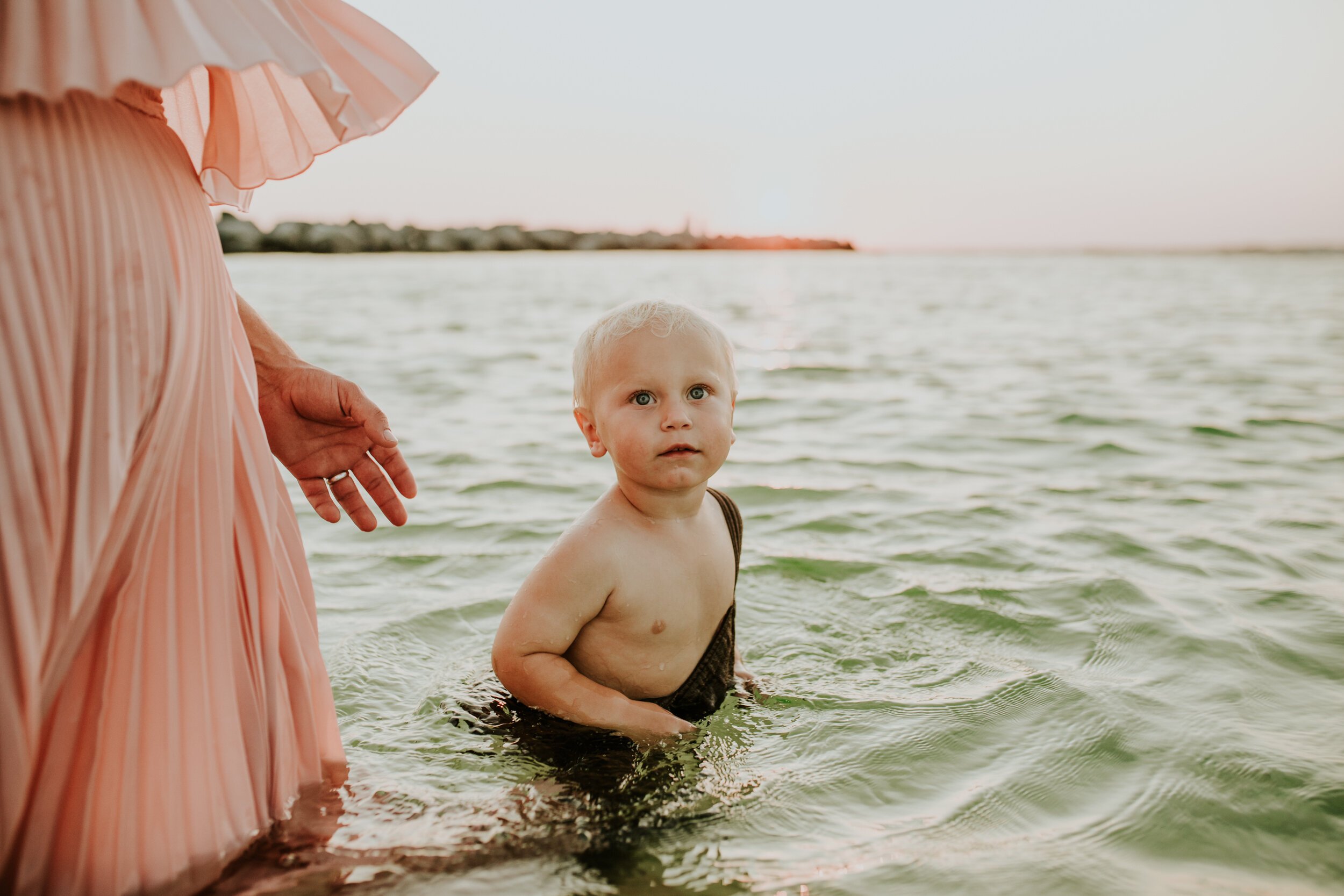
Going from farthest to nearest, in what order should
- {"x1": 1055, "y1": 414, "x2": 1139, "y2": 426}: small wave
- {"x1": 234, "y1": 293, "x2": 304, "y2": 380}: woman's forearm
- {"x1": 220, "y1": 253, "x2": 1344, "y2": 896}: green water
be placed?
{"x1": 1055, "y1": 414, "x2": 1139, "y2": 426}: small wave, {"x1": 234, "y1": 293, "x2": 304, "y2": 380}: woman's forearm, {"x1": 220, "y1": 253, "x2": 1344, "y2": 896}: green water

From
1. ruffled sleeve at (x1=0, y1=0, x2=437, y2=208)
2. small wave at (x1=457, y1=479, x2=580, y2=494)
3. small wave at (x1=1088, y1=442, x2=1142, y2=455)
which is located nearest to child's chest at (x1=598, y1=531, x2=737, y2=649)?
ruffled sleeve at (x1=0, y1=0, x2=437, y2=208)

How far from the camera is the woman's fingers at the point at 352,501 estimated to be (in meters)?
2.56

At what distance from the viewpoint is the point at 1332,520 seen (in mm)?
4789

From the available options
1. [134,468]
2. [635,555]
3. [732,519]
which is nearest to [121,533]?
[134,468]

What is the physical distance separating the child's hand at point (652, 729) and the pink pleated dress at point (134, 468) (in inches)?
33.7

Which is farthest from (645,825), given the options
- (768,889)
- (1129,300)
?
(1129,300)

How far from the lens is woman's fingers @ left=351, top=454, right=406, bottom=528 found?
8.34ft

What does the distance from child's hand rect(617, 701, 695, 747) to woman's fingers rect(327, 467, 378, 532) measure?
2.64ft

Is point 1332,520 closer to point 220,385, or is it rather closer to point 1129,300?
point 220,385

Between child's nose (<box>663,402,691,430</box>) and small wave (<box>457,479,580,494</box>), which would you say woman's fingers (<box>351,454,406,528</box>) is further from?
small wave (<box>457,479,580,494</box>)

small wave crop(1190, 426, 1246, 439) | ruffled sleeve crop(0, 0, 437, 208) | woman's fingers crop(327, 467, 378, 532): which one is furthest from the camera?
small wave crop(1190, 426, 1246, 439)

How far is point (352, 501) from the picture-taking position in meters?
2.58

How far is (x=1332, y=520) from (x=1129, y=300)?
2181 cm

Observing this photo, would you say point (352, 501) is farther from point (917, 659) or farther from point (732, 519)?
point (917, 659)
